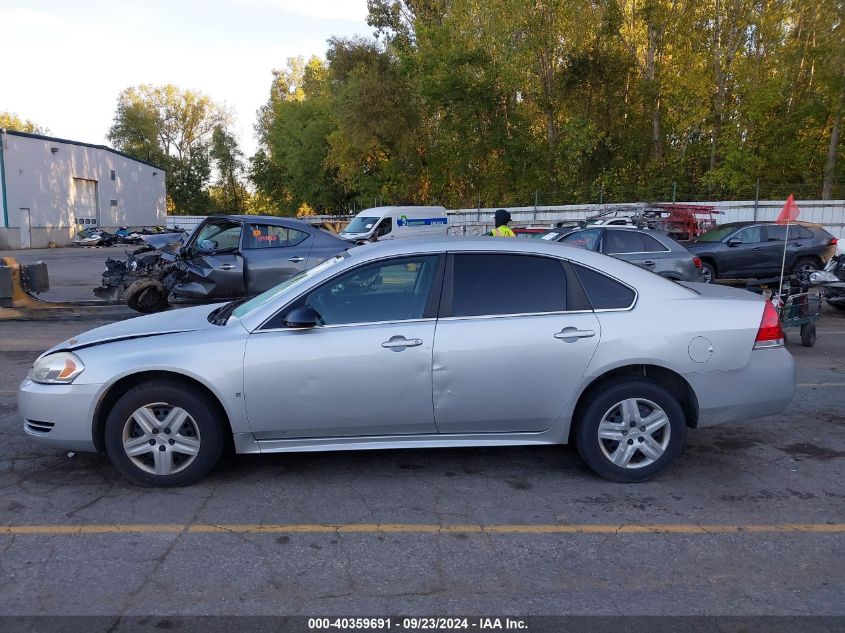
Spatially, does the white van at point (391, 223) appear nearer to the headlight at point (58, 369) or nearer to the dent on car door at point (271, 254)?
the dent on car door at point (271, 254)

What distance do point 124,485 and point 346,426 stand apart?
5.15 feet

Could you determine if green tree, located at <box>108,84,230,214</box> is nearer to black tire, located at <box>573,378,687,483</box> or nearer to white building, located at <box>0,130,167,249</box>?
white building, located at <box>0,130,167,249</box>

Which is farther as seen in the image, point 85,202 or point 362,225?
point 85,202

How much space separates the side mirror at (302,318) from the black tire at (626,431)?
1877 millimetres

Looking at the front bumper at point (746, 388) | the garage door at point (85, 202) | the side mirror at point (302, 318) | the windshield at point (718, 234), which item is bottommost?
the front bumper at point (746, 388)

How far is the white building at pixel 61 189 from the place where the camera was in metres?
42.0

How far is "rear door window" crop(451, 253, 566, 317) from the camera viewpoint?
179 inches

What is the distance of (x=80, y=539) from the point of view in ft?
12.6

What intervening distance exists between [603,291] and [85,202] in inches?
2095

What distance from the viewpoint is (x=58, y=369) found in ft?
14.5

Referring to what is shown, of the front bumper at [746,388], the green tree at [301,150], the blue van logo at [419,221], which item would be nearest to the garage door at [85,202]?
the green tree at [301,150]

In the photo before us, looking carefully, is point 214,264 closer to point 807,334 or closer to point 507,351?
point 507,351

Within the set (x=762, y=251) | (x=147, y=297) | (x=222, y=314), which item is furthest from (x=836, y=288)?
(x=147, y=297)
